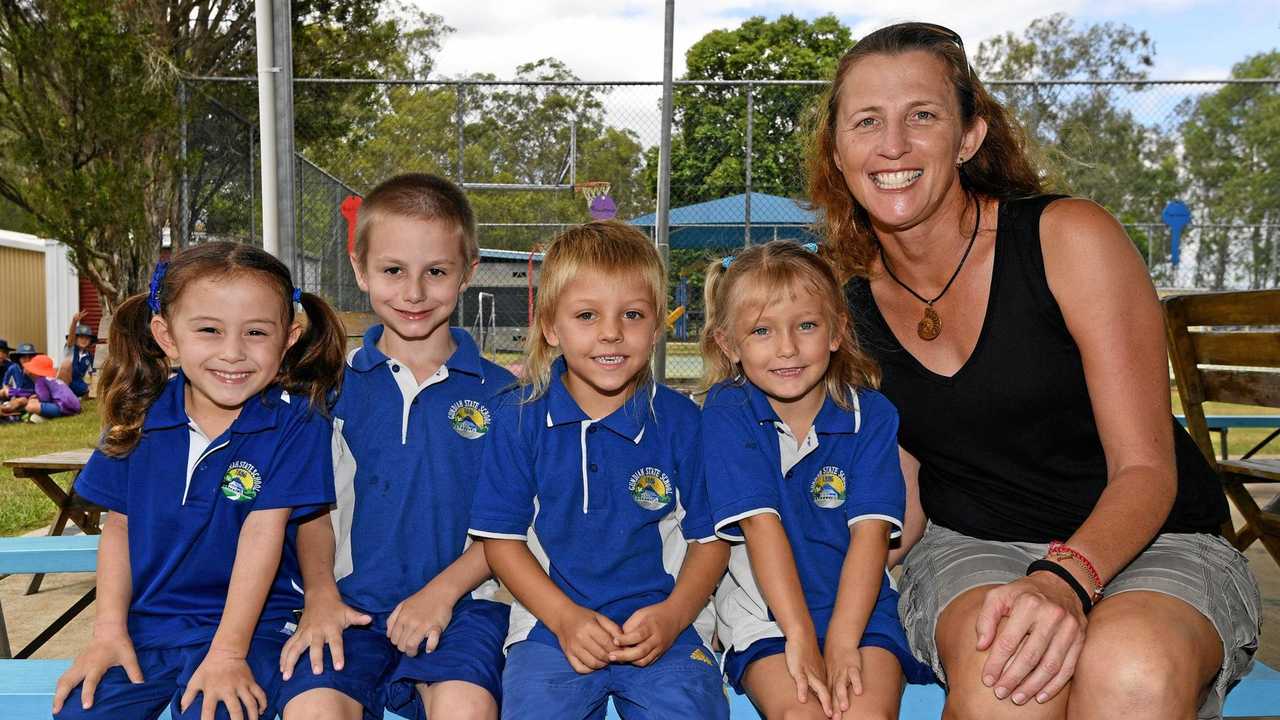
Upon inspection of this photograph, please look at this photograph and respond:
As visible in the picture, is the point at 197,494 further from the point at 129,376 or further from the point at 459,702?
the point at 459,702

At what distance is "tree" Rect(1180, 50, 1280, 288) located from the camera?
1177 cm

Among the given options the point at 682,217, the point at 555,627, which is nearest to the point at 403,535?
the point at 555,627

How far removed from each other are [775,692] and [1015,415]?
76 cm

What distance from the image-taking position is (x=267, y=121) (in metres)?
3.82

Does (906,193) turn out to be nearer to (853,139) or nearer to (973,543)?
(853,139)

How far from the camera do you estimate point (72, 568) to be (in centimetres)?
252

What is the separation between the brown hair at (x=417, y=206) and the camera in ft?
7.85

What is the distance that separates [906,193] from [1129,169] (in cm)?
1640

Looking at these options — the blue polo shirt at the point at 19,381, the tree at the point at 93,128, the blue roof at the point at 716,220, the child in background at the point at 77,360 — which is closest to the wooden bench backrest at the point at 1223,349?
the blue roof at the point at 716,220

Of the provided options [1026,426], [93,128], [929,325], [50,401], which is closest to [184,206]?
[93,128]

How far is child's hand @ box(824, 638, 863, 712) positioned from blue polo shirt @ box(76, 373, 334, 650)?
1.12m

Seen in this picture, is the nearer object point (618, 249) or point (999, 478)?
point (999, 478)

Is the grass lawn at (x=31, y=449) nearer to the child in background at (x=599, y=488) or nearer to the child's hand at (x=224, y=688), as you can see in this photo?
the child's hand at (x=224, y=688)

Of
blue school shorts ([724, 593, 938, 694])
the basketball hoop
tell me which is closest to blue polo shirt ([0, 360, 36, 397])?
the basketball hoop
